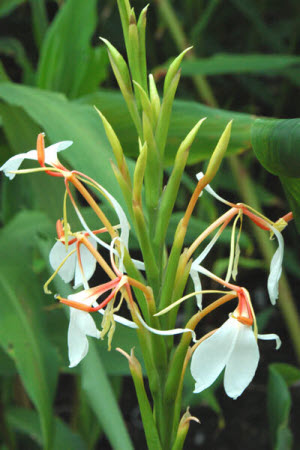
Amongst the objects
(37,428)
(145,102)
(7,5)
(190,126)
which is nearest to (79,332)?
(145,102)

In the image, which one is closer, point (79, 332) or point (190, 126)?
point (79, 332)

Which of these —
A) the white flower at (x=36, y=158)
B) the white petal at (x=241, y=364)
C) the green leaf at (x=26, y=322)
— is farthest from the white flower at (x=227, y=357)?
the green leaf at (x=26, y=322)

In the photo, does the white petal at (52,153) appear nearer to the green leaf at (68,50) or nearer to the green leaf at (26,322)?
the green leaf at (26,322)

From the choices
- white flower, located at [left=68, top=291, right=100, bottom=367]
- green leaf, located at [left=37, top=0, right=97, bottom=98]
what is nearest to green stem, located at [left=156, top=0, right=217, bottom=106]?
green leaf, located at [left=37, top=0, right=97, bottom=98]

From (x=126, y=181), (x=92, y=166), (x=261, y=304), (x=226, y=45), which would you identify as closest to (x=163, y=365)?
(x=126, y=181)

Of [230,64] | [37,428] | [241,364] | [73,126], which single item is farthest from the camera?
[230,64]

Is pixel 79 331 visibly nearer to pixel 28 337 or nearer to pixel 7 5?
pixel 28 337

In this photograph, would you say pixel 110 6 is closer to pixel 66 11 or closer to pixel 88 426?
pixel 66 11

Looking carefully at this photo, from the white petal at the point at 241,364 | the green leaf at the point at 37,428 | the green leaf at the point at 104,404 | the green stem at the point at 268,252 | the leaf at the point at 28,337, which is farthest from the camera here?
the green stem at the point at 268,252
